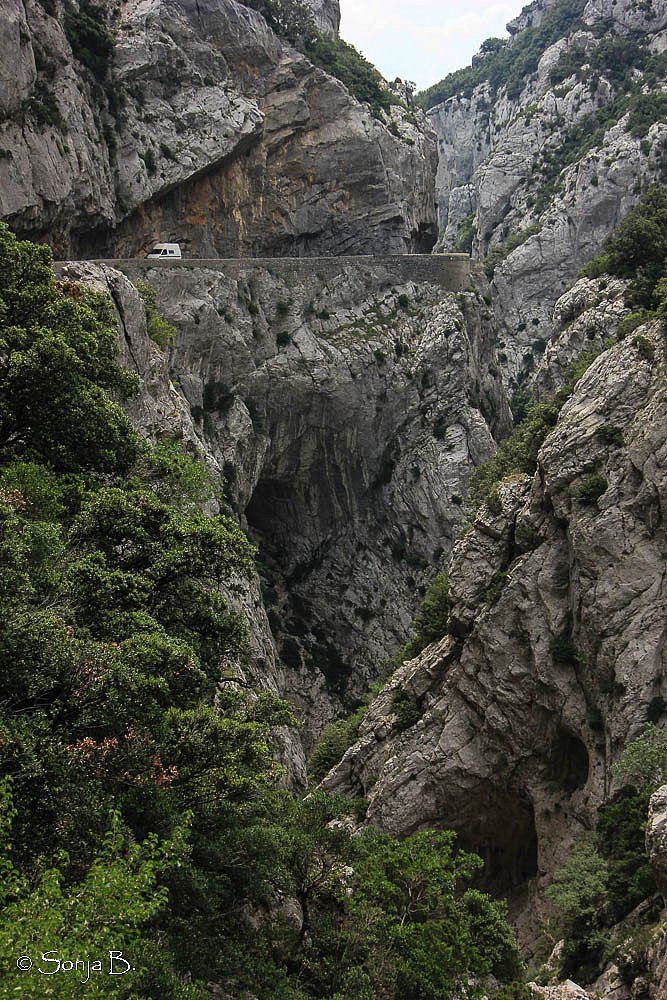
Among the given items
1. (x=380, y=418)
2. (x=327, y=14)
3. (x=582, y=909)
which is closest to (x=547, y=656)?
(x=582, y=909)

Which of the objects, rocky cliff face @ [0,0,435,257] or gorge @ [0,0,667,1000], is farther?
rocky cliff face @ [0,0,435,257]

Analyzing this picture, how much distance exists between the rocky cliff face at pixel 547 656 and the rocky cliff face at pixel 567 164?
4830cm

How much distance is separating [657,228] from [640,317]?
9187 mm

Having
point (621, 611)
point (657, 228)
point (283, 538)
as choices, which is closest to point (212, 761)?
point (621, 611)

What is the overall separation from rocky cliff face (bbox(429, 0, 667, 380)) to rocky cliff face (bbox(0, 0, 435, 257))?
A: 2037 cm

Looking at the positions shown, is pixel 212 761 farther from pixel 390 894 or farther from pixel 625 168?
pixel 625 168

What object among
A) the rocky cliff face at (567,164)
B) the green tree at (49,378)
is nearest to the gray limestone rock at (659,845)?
the green tree at (49,378)

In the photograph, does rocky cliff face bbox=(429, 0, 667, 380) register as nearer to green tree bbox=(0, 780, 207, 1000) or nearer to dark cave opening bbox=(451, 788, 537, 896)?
dark cave opening bbox=(451, 788, 537, 896)

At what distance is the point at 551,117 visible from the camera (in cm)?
9069

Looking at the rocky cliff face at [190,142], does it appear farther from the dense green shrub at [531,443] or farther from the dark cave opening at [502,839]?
the dark cave opening at [502,839]

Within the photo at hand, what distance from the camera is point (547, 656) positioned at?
29.5m

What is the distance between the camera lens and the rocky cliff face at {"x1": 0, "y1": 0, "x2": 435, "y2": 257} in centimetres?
3784

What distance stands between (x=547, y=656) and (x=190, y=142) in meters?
36.2

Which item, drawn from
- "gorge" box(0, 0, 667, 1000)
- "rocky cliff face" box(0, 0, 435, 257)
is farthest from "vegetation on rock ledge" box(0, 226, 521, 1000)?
"rocky cliff face" box(0, 0, 435, 257)
